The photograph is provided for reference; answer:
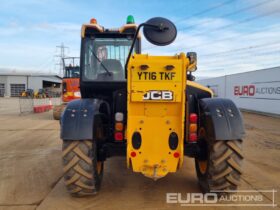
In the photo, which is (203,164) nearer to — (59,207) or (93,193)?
(93,193)

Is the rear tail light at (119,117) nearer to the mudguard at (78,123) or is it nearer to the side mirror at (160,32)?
the mudguard at (78,123)

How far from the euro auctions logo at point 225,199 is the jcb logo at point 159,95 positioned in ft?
5.00

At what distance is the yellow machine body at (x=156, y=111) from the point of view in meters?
4.23

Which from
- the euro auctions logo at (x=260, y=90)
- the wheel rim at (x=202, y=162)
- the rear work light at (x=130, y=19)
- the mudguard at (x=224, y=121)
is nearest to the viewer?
the mudguard at (x=224, y=121)

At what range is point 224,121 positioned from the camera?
437cm

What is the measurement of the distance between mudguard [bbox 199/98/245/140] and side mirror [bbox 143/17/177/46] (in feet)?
4.31

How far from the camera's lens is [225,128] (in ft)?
14.2

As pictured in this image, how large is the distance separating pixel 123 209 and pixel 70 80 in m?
11.4

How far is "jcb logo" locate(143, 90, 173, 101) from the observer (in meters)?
4.21

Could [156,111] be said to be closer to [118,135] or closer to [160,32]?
[118,135]

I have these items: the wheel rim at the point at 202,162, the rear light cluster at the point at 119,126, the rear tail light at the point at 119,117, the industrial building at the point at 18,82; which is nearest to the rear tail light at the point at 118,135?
the rear light cluster at the point at 119,126

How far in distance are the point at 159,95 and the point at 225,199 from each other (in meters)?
1.83

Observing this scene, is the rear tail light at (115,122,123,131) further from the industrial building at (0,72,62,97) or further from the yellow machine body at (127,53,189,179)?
the industrial building at (0,72,62,97)

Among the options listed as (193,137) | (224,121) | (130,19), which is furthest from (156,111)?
(130,19)
